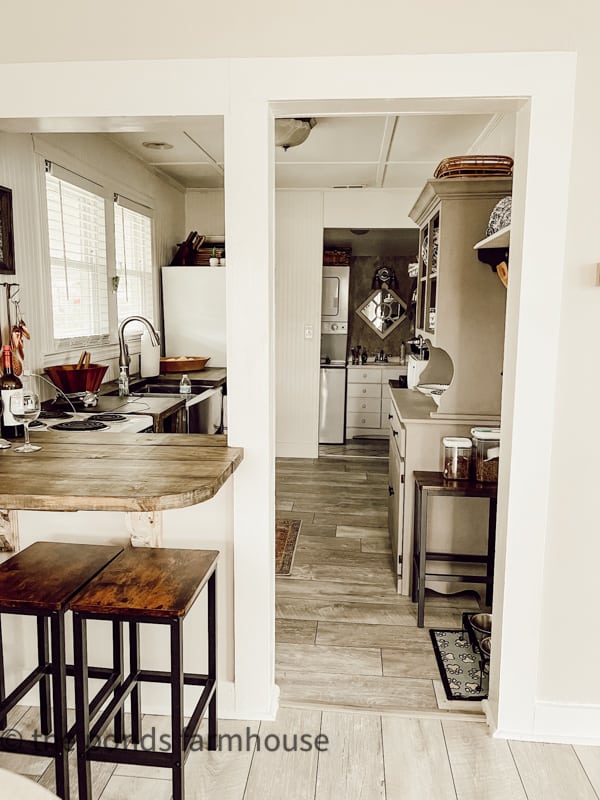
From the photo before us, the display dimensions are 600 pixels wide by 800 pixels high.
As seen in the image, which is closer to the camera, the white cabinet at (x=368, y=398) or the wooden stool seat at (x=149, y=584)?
the wooden stool seat at (x=149, y=584)

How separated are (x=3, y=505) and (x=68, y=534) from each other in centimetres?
60

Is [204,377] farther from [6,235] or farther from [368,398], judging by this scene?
[368,398]

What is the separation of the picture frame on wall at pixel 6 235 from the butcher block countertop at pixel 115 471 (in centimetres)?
113

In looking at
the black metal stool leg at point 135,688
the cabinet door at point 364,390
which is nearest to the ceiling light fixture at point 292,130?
the black metal stool leg at point 135,688

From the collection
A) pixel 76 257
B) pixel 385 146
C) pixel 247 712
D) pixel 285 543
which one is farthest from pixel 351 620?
pixel 385 146

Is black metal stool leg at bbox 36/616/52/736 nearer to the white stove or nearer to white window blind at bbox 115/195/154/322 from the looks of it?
the white stove

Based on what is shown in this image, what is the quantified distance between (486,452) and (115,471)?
5.70 feet

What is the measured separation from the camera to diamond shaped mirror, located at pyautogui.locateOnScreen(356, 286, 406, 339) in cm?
754

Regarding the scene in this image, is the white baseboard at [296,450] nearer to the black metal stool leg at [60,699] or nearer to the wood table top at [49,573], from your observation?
the wood table top at [49,573]

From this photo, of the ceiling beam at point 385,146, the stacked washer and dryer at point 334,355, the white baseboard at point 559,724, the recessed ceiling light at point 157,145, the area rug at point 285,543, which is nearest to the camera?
the white baseboard at point 559,724

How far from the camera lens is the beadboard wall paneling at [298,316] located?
19.4ft

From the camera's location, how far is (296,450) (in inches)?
244

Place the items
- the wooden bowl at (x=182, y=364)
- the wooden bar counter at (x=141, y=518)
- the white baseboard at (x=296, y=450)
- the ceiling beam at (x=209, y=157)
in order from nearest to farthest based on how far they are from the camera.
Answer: the wooden bar counter at (x=141, y=518), the ceiling beam at (x=209, y=157), the wooden bowl at (x=182, y=364), the white baseboard at (x=296, y=450)

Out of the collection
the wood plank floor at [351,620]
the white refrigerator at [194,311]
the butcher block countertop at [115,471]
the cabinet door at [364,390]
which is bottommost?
the wood plank floor at [351,620]
